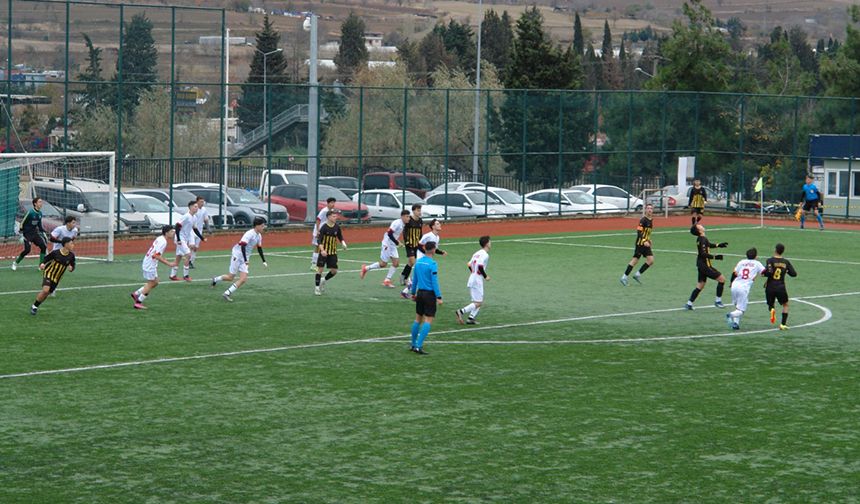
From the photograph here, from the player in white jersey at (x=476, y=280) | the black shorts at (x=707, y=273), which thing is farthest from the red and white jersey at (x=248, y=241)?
the black shorts at (x=707, y=273)

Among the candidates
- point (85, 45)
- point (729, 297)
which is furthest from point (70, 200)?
point (729, 297)

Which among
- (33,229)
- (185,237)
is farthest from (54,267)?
(33,229)

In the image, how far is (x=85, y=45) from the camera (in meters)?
41.2

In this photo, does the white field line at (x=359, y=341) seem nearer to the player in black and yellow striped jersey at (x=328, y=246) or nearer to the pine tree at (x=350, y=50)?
the player in black and yellow striped jersey at (x=328, y=246)

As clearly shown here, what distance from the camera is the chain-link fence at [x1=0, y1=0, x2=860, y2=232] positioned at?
40.6 metres

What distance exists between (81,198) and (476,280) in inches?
710

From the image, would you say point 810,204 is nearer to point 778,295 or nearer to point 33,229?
point 778,295

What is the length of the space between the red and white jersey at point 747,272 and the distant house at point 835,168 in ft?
97.5

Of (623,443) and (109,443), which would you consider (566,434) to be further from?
(109,443)

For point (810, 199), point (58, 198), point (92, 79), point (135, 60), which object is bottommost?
point (58, 198)

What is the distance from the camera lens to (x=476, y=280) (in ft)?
81.3

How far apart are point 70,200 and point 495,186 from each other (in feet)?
66.5

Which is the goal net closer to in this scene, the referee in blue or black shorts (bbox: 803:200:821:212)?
the referee in blue

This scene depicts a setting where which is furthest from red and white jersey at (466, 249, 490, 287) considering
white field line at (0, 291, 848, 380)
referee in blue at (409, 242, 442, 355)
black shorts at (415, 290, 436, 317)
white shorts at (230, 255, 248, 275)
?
white shorts at (230, 255, 248, 275)
